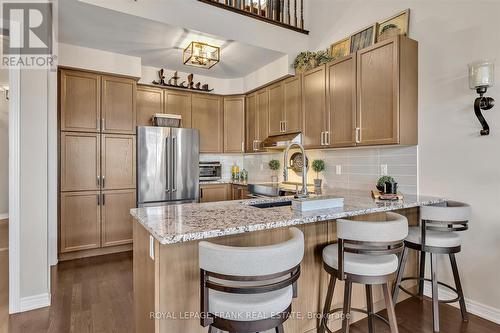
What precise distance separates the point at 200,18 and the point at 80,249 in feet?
10.8

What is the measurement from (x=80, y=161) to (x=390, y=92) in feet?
12.4

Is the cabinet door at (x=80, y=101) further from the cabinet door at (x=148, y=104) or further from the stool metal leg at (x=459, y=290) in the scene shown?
the stool metal leg at (x=459, y=290)

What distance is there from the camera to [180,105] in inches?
182

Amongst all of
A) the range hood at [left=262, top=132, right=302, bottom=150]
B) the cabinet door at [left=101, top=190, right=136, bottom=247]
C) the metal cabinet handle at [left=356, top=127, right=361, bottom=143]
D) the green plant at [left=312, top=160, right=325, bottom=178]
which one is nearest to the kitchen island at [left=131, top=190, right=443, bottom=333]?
the metal cabinet handle at [left=356, top=127, right=361, bottom=143]

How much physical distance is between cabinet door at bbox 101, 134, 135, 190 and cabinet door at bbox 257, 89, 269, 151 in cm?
193

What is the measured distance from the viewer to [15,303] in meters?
2.35

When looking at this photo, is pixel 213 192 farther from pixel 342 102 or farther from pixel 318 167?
pixel 342 102

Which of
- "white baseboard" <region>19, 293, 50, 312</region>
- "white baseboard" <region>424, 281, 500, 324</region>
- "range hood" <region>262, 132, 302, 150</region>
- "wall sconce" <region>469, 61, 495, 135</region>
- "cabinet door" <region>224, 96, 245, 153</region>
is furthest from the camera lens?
"cabinet door" <region>224, 96, 245, 153</region>

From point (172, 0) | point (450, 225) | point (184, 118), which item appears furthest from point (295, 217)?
point (184, 118)

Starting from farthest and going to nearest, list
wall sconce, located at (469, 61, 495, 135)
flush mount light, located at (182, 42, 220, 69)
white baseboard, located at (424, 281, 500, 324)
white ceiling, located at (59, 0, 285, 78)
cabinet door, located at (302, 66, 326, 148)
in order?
cabinet door, located at (302, 66, 326, 148) → flush mount light, located at (182, 42, 220, 69) → white ceiling, located at (59, 0, 285, 78) → white baseboard, located at (424, 281, 500, 324) → wall sconce, located at (469, 61, 495, 135)

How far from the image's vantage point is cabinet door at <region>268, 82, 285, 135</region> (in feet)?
13.4

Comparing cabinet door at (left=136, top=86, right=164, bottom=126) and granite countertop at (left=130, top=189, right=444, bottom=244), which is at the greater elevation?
cabinet door at (left=136, top=86, right=164, bottom=126)

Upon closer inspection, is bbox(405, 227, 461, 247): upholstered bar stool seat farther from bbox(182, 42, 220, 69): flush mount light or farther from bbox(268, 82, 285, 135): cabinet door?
bbox(182, 42, 220, 69): flush mount light


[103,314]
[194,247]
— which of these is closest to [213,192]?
[103,314]
